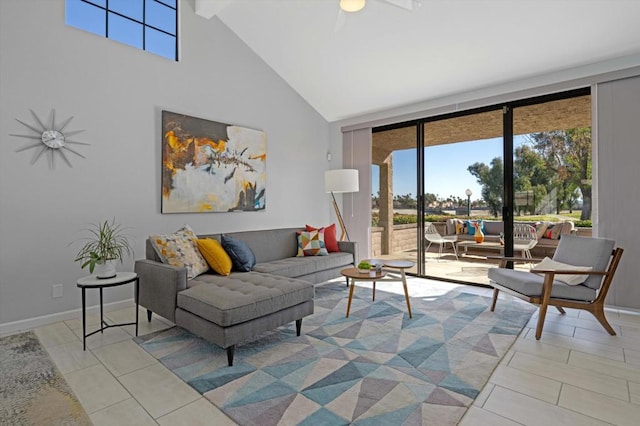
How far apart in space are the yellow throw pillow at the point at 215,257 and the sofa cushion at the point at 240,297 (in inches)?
8.3

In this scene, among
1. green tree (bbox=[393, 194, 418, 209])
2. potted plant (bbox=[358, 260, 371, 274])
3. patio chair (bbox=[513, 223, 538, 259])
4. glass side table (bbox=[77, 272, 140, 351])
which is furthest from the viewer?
green tree (bbox=[393, 194, 418, 209])

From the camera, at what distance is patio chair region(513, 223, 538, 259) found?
441 centimetres

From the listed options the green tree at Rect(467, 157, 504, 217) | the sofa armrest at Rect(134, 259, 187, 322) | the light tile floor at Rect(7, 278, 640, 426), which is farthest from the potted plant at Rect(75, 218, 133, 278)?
the green tree at Rect(467, 157, 504, 217)

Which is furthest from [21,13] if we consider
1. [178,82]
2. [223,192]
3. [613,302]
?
[613,302]

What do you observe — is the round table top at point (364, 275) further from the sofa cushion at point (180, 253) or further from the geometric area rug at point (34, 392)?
the geometric area rug at point (34, 392)

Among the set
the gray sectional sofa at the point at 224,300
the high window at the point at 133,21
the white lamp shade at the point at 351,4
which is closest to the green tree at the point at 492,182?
the white lamp shade at the point at 351,4

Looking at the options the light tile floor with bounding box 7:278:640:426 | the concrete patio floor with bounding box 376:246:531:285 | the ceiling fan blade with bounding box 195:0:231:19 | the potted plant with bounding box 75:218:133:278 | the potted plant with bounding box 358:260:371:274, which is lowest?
the light tile floor with bounding box 7:278:640:426

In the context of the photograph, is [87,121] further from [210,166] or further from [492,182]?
[492,182]

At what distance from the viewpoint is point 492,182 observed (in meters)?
4.66

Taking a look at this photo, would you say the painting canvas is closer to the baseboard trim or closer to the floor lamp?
the floor lamp

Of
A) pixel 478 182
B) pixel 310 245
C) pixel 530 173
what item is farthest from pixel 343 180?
pixel 530 173

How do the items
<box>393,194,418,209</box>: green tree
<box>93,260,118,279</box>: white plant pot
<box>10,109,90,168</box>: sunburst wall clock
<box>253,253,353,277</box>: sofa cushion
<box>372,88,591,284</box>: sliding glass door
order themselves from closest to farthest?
<box>93,260,118,279</box>: white plant pot
<box>10,109,90,168</box>: sunburst wall clock
<box>253,253,353,277</box>: sofa cushion
<box>372,88,591,284</box>: sliding glass door
<box>393,194,418,209</box>: green tree

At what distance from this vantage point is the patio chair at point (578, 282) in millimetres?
2928

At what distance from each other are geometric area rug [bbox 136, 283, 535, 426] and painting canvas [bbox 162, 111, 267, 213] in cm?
178
